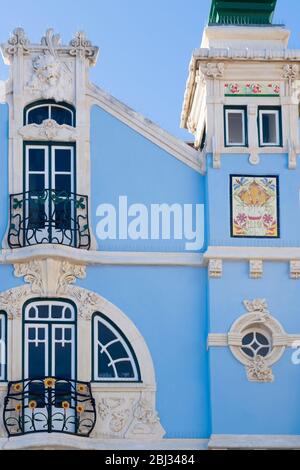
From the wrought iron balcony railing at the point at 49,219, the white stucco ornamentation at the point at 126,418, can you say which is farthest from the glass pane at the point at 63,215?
the white stucco ornamentation at the point at 126,418

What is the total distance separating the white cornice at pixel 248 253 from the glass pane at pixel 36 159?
11.2 ft

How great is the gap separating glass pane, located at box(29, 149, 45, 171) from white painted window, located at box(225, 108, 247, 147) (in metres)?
3.36

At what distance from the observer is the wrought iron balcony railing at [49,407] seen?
120 ft

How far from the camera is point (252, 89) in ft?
127

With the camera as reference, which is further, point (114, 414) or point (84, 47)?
point (84, 47)

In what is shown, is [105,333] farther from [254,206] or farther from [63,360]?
[254,206]

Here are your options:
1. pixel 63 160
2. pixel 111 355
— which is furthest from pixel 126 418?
pixel 63 160

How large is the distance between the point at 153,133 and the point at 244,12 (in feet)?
10.6

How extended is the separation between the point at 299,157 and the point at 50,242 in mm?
4800

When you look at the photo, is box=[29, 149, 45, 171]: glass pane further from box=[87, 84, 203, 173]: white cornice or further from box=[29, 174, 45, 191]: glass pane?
box=[87, 84, 203, 173]: white cornice

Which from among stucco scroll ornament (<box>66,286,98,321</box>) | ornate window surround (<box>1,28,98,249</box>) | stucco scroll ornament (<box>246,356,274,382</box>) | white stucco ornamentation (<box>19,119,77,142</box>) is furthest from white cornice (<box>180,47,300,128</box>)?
stucco scroll ornament (<box>246,356,274,382</box>)

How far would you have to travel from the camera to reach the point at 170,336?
37406 millimetres

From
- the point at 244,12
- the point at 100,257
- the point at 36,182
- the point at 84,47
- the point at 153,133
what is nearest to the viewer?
the point at 100,257
